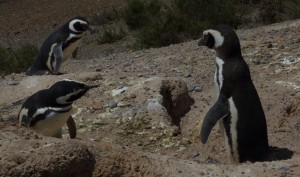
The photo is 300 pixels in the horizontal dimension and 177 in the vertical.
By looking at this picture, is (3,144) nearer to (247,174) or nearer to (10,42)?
(247,174)

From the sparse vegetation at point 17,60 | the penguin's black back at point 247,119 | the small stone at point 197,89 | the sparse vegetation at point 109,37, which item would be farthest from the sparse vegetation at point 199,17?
the penguin's black back at point 247,119

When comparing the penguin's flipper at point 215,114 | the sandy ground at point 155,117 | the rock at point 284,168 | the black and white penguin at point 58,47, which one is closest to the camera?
the sandy ground at point 155,117

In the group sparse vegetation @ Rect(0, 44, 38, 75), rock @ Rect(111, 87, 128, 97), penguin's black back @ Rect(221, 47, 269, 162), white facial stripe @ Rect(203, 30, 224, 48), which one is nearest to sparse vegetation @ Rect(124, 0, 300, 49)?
sparse vegetation @ Rect(0, 44, 38, 75)

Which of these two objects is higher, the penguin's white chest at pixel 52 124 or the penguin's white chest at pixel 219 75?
the penguin's white chest at pixel 219 75

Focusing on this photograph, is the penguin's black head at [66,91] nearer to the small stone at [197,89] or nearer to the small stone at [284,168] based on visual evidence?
the small stone at [197,89]

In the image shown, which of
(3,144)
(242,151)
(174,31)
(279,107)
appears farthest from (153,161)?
(174,31)

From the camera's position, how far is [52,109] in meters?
5.14

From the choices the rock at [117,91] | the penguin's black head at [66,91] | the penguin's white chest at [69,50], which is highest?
the penguin's black head at [66,91]

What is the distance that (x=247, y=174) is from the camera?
3.35m

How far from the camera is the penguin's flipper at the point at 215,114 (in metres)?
4.71

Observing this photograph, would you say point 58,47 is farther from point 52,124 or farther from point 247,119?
point 247,119

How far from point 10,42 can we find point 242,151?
1558 cm

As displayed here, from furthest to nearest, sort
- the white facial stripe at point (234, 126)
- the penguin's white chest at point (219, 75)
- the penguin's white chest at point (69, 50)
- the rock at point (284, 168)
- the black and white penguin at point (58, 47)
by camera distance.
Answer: the penguin's white chest at point (69, 50), the black and white penguin at point (58, 47), the penguin's white chest at point (219, 75), the white facial stripe at point (234, 126), the rock at point (284, 168)

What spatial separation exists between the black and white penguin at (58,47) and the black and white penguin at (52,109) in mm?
3027
